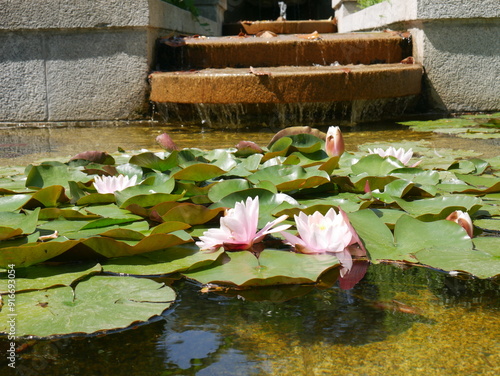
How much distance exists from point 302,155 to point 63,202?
35.9 inches

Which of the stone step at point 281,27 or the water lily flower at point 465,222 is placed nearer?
the water lily flower at point 465,222

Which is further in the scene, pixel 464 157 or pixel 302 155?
pixel 464 157

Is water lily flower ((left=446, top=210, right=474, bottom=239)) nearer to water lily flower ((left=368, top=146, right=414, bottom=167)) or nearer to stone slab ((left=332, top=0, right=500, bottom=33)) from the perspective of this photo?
water lily flower ((left=368, top=146, right=414, bottom=167))

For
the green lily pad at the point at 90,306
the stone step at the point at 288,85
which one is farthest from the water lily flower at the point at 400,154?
the stone step at the point at 288,85

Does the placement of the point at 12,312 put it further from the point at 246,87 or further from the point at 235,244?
the point at 246,87

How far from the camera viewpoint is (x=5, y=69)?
4.46m

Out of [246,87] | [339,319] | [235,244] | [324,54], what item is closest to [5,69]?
[246,87]

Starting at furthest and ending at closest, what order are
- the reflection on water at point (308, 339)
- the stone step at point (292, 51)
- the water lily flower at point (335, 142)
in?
the stone step at point (292, 51) < the water lily flower at point (335, 142) < the reflection on water at point (308, 339)

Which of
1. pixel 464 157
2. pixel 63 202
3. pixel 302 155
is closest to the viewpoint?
pixel 63 202

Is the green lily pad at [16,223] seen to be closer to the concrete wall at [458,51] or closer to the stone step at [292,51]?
the stone step at [292,51]

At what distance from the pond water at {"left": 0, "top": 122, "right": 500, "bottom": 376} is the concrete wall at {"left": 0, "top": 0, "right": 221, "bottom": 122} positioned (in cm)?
361

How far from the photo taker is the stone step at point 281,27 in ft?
25.1

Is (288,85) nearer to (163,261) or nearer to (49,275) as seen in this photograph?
(163,261)

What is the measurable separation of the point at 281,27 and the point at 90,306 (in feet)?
23.4
